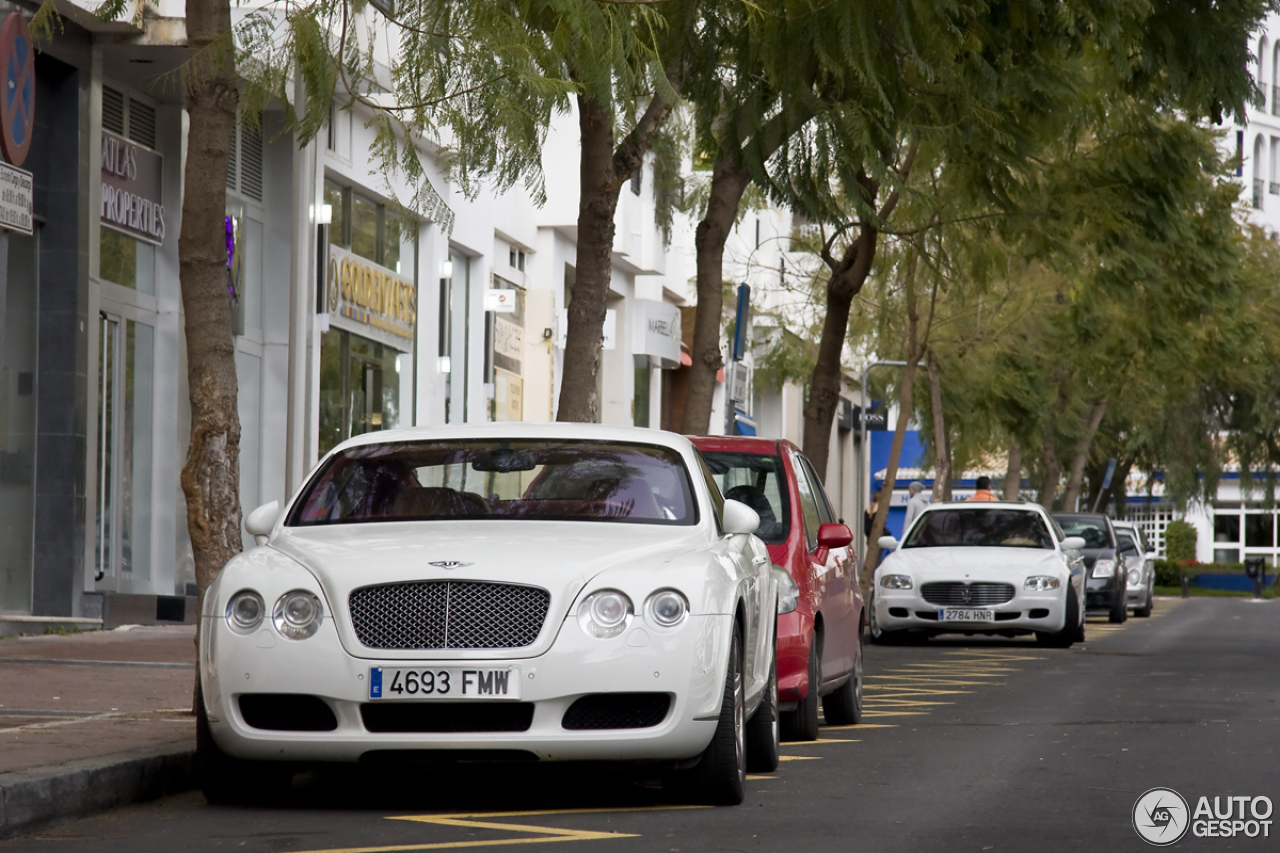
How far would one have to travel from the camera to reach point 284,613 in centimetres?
761

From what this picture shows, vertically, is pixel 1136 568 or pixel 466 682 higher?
pixel 466 682

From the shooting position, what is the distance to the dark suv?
101ft

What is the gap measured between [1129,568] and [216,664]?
1156 inches

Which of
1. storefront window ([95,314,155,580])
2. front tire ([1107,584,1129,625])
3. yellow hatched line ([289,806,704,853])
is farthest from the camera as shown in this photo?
front tire ([1107,584,1129,625])

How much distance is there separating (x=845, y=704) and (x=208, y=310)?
14.9 ft

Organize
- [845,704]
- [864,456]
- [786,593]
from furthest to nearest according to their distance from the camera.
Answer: [864,456], [845,704], [786,593]

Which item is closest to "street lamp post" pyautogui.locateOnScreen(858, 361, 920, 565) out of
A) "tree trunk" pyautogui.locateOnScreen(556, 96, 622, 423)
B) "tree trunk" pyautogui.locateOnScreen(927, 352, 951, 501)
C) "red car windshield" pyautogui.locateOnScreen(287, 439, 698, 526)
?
"tree trunk" pyautogui.locateOnScreen(927, 352, 951, 501)

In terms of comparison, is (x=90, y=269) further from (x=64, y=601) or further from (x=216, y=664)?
(x=216, y=664)

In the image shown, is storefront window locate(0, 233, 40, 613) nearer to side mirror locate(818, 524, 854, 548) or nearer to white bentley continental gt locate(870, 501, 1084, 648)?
white bentley continental gt locate(870, 501, 1084, 648)

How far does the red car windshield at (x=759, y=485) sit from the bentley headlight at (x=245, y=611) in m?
4.06

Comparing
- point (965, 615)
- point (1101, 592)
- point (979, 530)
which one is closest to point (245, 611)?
point (965, 615)

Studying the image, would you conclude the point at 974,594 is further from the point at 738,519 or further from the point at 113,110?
the point at 738,519

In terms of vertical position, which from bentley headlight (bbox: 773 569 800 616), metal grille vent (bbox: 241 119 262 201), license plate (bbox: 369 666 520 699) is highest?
metal grille vent (bbox: 241 119 262 201)

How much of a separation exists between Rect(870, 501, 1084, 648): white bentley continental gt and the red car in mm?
8713
